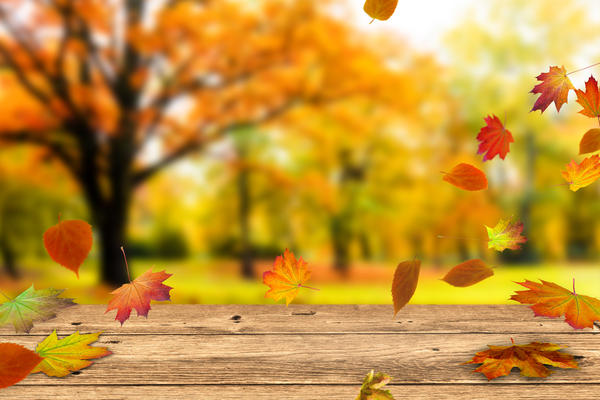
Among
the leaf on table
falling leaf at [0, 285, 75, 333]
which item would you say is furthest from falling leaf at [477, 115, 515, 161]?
falling leaf at [0, 285, 75, 333]

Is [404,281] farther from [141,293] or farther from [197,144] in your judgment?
[197,144]

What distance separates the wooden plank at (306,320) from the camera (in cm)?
72

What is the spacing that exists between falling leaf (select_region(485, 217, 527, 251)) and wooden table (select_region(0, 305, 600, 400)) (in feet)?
0.51

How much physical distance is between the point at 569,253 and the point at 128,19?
20.2 ft

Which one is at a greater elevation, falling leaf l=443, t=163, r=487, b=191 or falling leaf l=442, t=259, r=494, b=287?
falling leaf l=443, t=163, r=487, b=191

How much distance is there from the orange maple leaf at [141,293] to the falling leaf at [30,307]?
0.51ft

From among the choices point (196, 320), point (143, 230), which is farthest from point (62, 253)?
point (143, 230)

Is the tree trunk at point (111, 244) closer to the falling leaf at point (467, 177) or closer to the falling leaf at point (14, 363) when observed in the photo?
the falling leaf at point (14, 363)

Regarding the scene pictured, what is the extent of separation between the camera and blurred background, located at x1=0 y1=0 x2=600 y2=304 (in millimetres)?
3770

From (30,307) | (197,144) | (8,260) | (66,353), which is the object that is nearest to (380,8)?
(66,353)

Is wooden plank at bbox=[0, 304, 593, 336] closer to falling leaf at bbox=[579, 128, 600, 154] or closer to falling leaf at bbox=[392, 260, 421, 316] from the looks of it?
falling leaf at bbox=[392, 260, 421, 316]

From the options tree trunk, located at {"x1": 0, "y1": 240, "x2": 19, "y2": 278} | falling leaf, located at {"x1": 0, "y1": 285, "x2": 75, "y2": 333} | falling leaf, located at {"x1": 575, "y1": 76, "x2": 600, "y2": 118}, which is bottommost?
tree trunk, located at {"x1": 0, "y1": 240, "x2": 19, "y2": 278}

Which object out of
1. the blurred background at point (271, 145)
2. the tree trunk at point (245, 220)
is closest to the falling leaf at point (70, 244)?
the blurred background at point (271, 145)

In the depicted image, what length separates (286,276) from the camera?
2.35 feet
